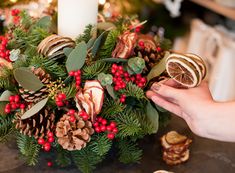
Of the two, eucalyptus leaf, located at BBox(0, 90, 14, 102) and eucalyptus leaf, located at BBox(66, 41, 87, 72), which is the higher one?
eucalyptus leaf, located at BBox(66, 41, 87, 72)

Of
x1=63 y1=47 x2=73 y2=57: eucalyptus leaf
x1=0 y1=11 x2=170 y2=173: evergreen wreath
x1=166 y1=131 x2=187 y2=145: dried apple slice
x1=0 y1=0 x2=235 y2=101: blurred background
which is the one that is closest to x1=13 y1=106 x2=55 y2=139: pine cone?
x1=0 y1=11 x2=170 y2=173: evergreen wreath

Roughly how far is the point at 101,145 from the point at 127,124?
53 millimetres

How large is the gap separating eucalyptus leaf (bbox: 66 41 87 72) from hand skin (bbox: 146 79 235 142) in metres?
0.14

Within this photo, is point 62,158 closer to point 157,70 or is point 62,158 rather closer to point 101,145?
point 101,145

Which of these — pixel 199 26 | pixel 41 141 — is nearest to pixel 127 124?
pixel 41 141

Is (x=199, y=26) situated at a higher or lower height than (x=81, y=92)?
lower

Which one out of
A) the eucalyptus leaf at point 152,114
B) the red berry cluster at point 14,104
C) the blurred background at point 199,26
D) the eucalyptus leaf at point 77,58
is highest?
the eucalyptus leaf at point 77,58

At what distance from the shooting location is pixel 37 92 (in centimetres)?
51

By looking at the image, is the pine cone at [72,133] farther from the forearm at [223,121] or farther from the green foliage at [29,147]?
the forearm at [223,121]

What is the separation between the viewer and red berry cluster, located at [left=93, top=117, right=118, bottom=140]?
0.51 m

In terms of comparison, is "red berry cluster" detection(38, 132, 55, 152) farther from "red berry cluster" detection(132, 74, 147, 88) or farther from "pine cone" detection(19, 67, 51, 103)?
"red berry cluster" detection(132, 74, 147, 88)

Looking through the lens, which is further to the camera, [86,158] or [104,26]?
[104,26]

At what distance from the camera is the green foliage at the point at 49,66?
0.53 metres

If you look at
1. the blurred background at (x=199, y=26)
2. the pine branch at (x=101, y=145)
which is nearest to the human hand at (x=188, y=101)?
the pine branch at (x=101, y=145)
